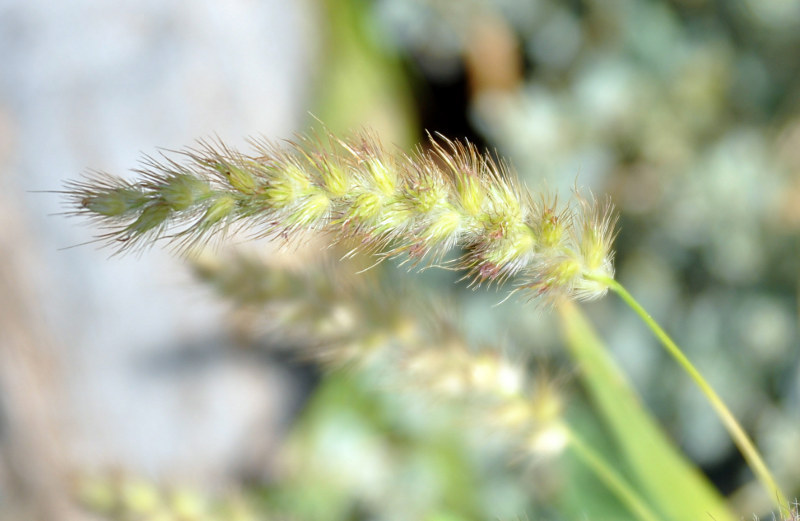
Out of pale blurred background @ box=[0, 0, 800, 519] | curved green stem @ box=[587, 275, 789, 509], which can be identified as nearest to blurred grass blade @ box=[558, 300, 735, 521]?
curved green stem @ box=[587, 275, 789, 509]

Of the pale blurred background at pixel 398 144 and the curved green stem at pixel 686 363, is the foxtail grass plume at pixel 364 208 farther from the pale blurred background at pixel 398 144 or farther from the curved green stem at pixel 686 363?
the pale blurred background at pixel 398 144

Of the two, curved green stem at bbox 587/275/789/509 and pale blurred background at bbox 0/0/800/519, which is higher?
pale blurred background at bbox 0/0/800/519

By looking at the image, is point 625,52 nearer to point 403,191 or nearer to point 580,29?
point 580,29

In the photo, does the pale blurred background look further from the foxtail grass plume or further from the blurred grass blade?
the foxtail grass plume

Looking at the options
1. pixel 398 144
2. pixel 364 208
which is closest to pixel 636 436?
pixel 364 208

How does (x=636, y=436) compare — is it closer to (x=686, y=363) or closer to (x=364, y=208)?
(x=686, y=363)

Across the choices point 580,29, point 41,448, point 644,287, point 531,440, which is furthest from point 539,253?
point 41,448
